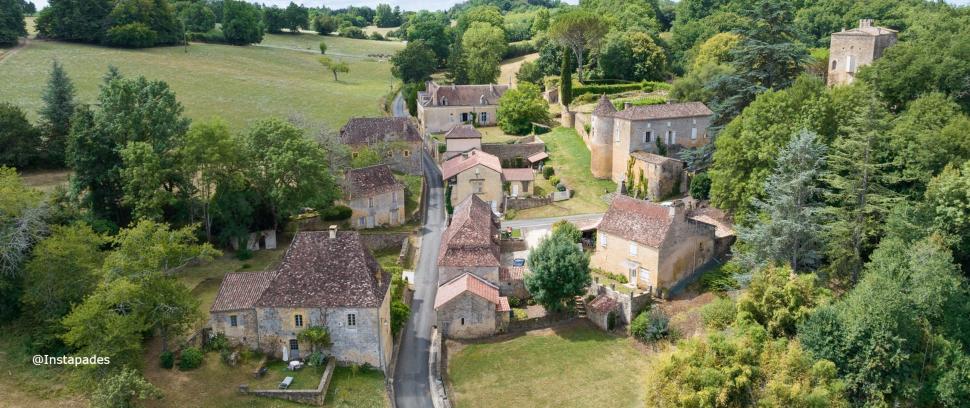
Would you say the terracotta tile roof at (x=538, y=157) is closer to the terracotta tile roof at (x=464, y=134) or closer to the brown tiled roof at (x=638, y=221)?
the terracotta tile roof at (x=464, y=134)

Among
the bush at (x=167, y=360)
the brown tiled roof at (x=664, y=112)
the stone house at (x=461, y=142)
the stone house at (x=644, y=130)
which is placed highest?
the brown tiled roof at (x=664, y=112)

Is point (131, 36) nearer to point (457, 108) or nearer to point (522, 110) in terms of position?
point (457, 108)

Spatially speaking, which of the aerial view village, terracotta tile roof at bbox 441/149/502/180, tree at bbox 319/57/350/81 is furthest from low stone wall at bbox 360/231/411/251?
tree at bbox 319/57/350/81

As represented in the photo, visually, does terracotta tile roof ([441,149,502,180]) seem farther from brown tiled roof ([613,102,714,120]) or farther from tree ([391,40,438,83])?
tree ([391,40,438,83])

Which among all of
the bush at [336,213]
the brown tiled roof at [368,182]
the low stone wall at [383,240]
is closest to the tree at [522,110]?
the brown tiled roof at [368,182]

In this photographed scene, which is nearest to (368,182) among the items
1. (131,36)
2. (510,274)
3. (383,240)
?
(383,240)
